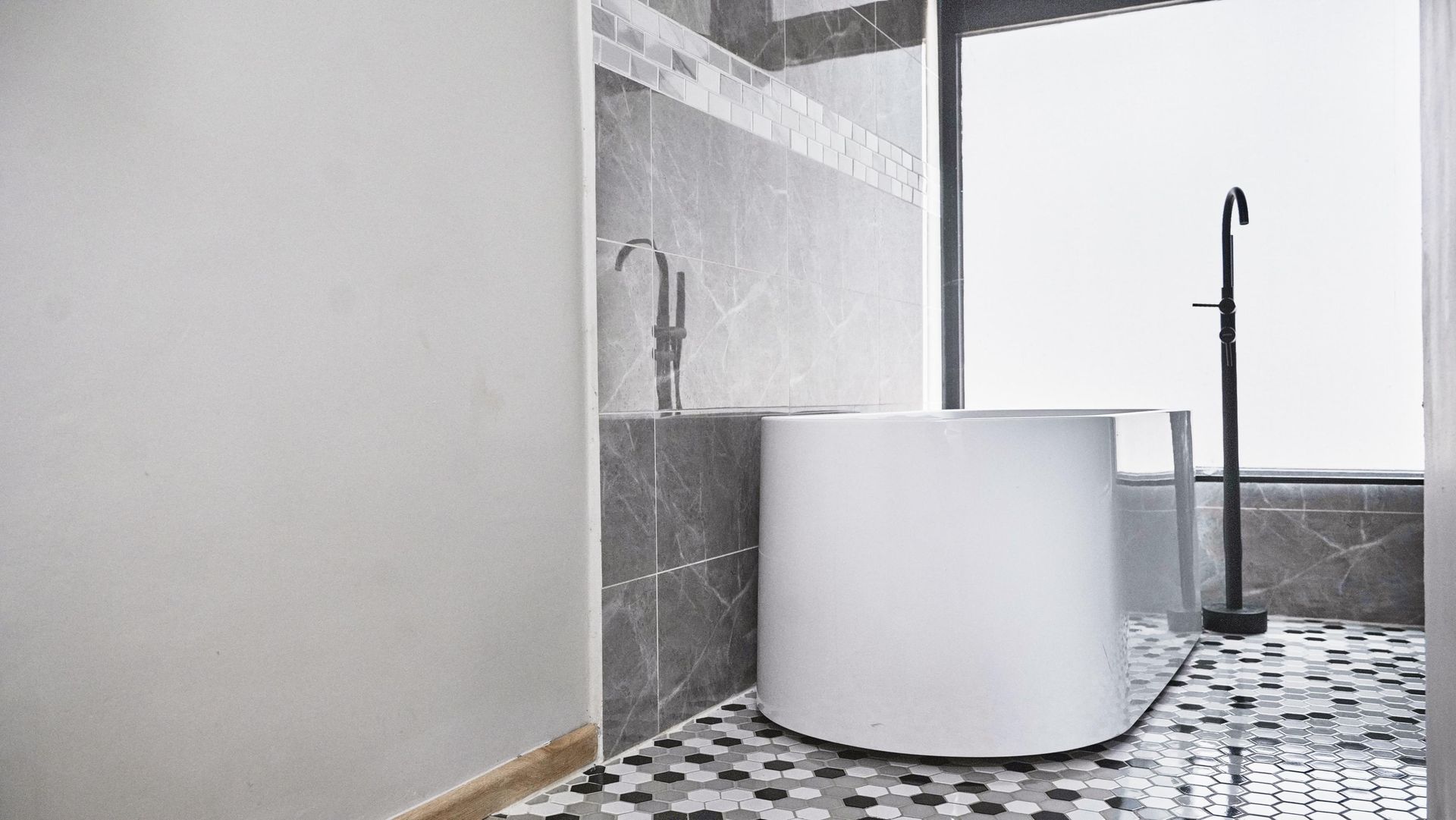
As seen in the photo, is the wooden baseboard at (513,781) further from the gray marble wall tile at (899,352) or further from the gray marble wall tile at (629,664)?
the gray marble wall tile at (899,352)

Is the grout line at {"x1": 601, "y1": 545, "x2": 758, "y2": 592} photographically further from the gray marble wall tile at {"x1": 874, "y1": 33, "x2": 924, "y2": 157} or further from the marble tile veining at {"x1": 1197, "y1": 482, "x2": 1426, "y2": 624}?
the marble tile veining at {"x1": 1197, "y1": 482, "x2": 1426, "y2": 624}

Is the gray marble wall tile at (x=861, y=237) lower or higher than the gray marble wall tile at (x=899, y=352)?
higher

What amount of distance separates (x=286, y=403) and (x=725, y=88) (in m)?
1.26

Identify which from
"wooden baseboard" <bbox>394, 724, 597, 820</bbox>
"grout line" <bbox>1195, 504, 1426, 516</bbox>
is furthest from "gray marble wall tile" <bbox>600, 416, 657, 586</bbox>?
"grout line" <bbox>1195, 504, 1426, 516</bbox>

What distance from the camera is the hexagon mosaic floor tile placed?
167cm

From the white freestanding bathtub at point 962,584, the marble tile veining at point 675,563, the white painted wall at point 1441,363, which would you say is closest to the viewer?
the white painted wall at point 1441,363

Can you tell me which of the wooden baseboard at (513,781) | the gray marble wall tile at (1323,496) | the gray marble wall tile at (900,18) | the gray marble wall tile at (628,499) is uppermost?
the gray marble wall tile at (900,18)

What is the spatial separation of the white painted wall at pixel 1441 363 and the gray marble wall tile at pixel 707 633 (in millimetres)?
1941

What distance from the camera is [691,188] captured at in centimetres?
218

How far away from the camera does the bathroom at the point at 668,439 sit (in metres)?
1.18

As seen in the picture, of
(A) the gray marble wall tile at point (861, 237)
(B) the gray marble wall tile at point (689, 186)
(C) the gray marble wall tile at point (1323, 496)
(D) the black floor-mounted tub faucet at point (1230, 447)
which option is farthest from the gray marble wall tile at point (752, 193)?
(C) the gray marble wall tile at point (1323, 496)

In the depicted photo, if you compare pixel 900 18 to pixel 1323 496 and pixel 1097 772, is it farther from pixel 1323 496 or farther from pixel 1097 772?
pixel 1097 772

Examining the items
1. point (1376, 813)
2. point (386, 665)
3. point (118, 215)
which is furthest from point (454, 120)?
point (1376, 813)

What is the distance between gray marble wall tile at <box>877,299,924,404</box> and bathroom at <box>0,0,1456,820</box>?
30 mm
